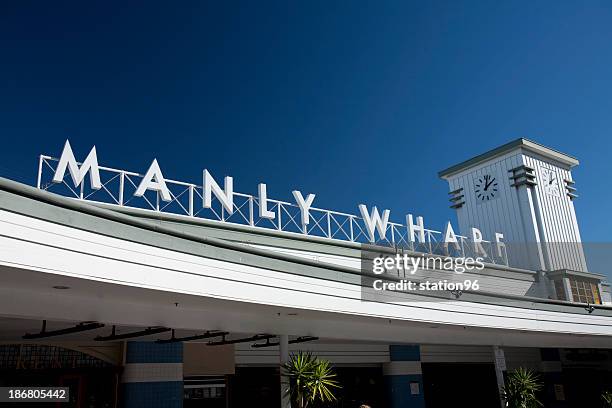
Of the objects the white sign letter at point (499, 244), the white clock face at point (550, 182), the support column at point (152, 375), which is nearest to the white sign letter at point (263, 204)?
the support column at point (152, 375)

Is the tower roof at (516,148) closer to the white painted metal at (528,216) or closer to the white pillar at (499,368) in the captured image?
the white painted metal at (528,216)

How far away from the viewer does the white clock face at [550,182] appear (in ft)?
99.8

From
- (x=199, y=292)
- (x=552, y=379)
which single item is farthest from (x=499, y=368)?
(x=199, y=292)

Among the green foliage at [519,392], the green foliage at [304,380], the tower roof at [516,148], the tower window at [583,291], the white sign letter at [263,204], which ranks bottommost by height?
the green foliage at [519,392]

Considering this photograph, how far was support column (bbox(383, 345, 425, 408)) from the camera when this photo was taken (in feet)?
76.6

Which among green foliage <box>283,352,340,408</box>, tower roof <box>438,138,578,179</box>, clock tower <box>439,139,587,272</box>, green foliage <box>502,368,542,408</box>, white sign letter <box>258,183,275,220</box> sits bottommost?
green foliage <box>502,368,542,408</box>

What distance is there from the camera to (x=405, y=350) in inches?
957

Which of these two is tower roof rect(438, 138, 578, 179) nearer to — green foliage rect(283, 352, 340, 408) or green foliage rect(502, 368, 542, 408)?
green foliage rect(502, 368, 542, 408)

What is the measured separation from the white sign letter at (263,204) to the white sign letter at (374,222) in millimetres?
4413

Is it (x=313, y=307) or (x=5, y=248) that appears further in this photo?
(x=313, y=307)

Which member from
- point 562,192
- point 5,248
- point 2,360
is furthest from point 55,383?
point 562,192

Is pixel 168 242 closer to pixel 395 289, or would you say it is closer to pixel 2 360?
pixel 395 289

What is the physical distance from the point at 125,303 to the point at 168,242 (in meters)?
2.03

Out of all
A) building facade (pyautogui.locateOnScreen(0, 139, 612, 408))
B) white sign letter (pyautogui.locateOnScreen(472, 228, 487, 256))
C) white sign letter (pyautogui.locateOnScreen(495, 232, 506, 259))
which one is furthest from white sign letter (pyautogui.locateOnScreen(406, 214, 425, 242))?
white sign letter (pyautogui.locateOnScreen(495, 232, 506, 259))
